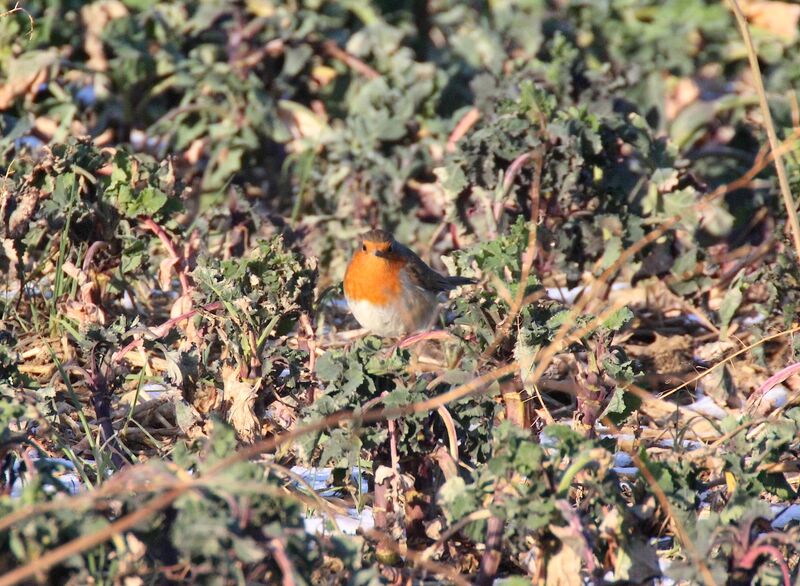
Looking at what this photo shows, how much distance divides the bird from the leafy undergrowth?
0.17 meters

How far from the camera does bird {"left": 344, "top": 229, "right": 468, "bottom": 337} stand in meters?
4.35

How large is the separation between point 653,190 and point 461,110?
121 cm

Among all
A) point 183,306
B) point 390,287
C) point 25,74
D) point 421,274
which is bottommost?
point 421,274

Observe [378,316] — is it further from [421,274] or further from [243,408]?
[243,408]

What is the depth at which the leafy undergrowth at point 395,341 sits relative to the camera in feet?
7.32

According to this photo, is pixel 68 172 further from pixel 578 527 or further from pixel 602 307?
pixel 578 527

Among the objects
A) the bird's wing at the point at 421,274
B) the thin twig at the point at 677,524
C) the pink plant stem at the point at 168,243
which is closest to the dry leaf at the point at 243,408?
the pink plant stem at the point at 168,243

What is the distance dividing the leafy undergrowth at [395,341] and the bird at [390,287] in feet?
0.54

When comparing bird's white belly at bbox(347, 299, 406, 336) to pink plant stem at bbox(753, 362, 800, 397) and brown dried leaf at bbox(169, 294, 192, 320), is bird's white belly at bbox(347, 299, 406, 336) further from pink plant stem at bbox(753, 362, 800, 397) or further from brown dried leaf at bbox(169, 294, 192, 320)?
pink plant stem at bbox(753, 362, 800, 397)

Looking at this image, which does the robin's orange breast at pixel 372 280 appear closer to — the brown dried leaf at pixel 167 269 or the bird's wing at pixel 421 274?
the bird's wing at pixel 421 274

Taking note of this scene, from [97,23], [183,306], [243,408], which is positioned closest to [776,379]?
[243,408]

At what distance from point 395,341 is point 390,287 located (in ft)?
1.29

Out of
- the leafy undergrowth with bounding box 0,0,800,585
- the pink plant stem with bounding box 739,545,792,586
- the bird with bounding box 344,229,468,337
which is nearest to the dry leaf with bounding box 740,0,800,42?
the leafy undergrowth with bounding box 0,0,800,585

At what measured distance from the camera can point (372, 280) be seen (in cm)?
440
